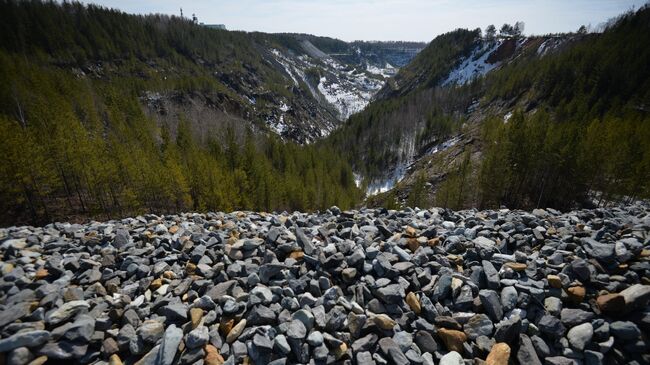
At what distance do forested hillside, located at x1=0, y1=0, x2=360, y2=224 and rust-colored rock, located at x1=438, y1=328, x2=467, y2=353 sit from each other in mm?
43612

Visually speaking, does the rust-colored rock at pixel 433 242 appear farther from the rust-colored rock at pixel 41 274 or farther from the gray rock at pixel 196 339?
the rust-colored rock at pixel 41 274

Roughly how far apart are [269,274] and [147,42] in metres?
210

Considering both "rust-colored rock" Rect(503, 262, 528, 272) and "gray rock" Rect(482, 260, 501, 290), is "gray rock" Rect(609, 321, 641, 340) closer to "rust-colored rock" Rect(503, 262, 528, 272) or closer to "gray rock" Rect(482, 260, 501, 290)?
"rust-colored rock" Rect(503, 262, 528, 272)

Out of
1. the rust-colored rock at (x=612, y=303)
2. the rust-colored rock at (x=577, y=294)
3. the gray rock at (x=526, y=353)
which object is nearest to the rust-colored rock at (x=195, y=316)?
the gray rock at (x=526, y=353)

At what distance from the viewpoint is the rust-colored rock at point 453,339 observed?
234 inches

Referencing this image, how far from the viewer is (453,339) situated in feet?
19.7

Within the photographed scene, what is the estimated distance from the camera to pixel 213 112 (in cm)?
13375

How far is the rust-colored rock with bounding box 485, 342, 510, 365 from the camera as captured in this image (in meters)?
5.48

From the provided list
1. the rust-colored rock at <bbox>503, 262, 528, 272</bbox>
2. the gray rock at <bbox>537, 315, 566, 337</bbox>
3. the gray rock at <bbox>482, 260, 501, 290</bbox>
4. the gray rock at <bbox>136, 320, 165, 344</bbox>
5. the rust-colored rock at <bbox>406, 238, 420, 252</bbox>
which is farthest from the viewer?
the rust-colored rock at <bbox>406, 238, 420, 252</bbox>

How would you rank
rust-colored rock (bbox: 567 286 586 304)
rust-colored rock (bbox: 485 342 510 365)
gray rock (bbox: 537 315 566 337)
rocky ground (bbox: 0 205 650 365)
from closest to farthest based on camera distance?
rust-colored rock (bbox: 485 342 510 365) → rocky ground (bbox: 0 205 650 365) → gray rock (bbox: 537 315 566 337) → rust-colored rock (bbox: 567 286 586 304)

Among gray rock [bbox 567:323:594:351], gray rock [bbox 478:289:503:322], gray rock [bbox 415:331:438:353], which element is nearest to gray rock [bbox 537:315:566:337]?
gray rock [bbox 567:323:594:351]

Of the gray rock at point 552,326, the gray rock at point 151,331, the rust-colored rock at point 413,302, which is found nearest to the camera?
the gray rock at point 151,331

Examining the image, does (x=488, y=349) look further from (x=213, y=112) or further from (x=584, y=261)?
(x=213, y=112)

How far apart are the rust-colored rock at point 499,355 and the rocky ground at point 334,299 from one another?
37 millimetres
